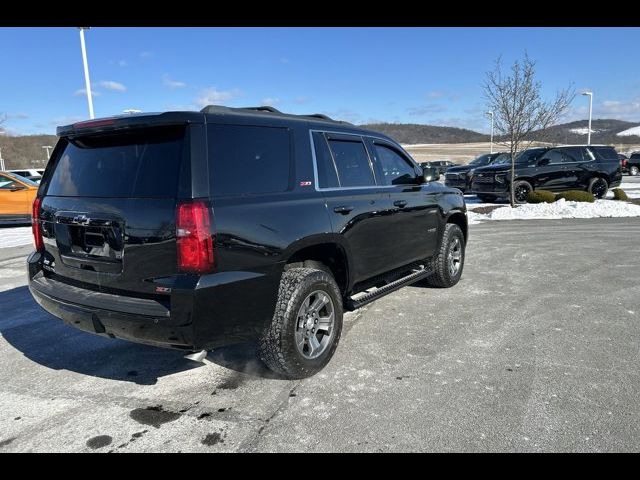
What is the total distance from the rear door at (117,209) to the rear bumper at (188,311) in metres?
0.11

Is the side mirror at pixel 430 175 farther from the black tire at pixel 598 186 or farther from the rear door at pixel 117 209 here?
the black tire at pixel 598 186

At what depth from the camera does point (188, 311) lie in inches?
104

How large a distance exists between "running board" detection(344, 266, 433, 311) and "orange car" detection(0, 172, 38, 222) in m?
11.1

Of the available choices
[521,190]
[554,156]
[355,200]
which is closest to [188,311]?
[355,200]

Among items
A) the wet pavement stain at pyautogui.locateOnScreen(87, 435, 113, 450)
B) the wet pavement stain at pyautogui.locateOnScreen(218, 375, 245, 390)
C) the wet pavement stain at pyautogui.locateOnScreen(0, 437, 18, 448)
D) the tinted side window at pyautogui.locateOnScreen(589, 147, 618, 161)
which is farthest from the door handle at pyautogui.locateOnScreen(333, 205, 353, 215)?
the tinted side window at pyautogui.locateOnScreen(589, 147, 618, 161)

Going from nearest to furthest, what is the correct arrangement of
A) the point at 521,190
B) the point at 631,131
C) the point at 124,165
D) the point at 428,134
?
the point at 124,165
the point at 521,190
the point at 428,134
the point at 631,131

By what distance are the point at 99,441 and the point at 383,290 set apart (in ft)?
8.47

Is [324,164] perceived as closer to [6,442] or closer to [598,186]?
[6,442]

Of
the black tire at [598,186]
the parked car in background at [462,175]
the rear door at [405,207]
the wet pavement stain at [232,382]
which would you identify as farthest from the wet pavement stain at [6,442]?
the black tire at [598,186]

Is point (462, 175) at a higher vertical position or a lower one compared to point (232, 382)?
higher

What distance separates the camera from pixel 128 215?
9.13ft

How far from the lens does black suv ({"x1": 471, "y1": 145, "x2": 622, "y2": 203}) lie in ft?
50.1
